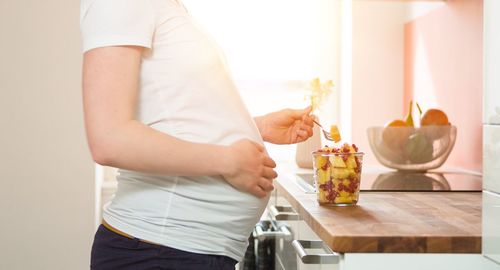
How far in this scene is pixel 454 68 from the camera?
7.59ft

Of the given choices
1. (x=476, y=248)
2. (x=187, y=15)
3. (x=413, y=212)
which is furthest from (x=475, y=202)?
(x=187, y=15)

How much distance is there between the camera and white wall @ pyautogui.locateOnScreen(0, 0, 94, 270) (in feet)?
7.28

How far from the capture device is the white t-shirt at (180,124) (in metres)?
0.98

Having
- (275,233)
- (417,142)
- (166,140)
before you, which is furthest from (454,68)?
(166,140)

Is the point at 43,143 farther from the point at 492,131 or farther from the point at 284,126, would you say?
the point at 492,131

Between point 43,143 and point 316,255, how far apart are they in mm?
1489

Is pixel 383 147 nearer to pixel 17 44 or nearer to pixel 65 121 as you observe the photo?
pixel 65 121

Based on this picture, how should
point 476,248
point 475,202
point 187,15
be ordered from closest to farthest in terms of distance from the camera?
point 476,248
point 187,15
point 475,202

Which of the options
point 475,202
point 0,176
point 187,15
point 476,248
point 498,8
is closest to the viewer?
point 498,8

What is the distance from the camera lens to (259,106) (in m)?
3.14

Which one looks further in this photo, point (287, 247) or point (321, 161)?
point (287, 247)

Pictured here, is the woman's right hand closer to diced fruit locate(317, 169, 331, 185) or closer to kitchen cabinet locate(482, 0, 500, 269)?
Result: diced fruit locate(317, 169, 331, 185)

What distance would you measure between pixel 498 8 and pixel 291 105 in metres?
2.34

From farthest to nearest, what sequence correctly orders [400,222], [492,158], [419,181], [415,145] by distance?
[415,145] < [419,181] < [400,222] < [492,158]
